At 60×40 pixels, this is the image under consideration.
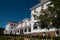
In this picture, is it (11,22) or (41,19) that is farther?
(11,22)

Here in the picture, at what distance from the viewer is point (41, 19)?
36938 millimetres

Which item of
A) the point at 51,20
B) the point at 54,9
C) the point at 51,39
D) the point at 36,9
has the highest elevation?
the point at 36,9

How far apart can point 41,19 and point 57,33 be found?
309 inches

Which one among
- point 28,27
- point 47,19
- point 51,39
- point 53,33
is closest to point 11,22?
point 28,27

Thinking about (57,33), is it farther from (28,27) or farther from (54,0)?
(28,27)

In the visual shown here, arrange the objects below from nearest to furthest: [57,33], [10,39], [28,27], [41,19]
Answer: [10,39] < [41,19] < [57,33] < [28,27]

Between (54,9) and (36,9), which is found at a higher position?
(36,9)

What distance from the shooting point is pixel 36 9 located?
54.3 metres

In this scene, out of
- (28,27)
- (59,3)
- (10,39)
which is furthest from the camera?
(28,27)

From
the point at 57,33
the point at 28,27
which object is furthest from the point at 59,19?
the point at 28,27

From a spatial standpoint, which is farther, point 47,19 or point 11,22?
point 11,22

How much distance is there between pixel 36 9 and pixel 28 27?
47.5 ft

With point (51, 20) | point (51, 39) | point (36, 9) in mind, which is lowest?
point (51, 39)

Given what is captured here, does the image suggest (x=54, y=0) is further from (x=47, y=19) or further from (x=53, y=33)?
(x=53, y=33)
